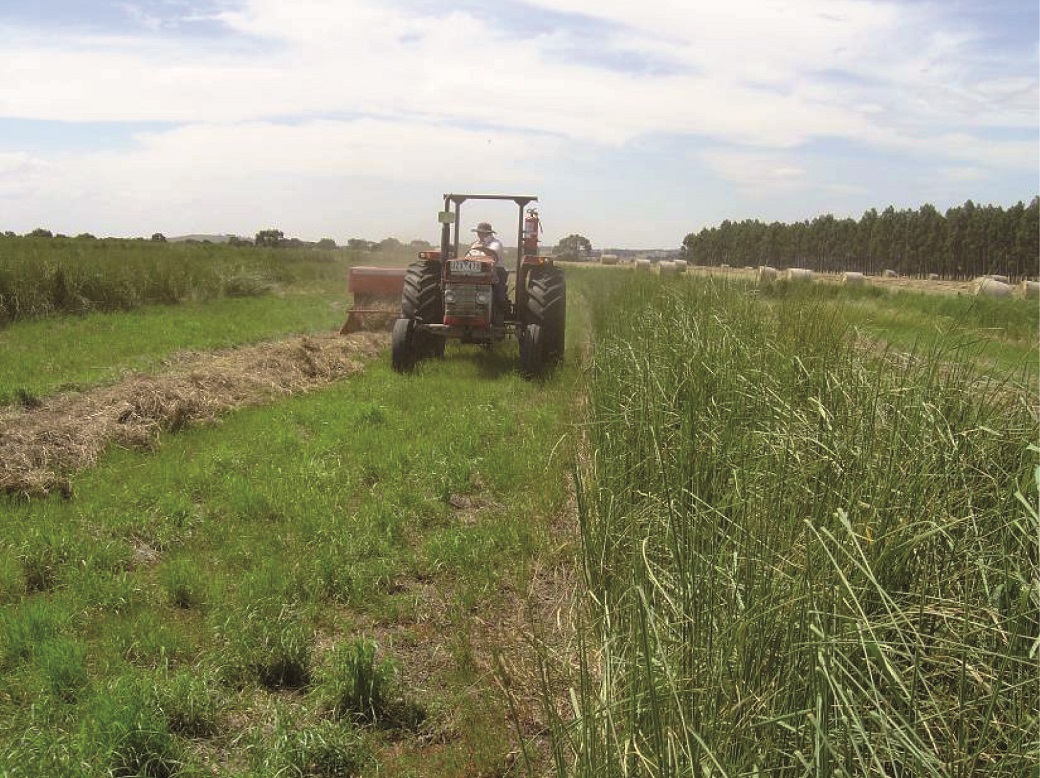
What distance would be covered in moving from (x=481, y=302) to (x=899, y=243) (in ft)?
220

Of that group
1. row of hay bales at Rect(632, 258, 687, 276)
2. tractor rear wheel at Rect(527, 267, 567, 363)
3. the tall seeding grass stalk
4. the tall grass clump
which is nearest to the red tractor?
tractor rear wheel at Rect(527, 267, 567, 363)

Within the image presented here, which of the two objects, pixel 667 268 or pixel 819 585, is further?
pixel 667 268

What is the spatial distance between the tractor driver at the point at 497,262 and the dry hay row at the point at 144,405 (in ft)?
6.41

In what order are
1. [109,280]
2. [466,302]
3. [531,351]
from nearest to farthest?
[531,351] < [466,302] < [109,280]

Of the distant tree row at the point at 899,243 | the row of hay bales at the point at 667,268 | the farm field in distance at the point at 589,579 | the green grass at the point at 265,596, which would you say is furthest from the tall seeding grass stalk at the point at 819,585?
the distant tree row at the point at 899,243

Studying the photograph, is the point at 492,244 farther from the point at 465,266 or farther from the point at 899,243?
the point at 899,243

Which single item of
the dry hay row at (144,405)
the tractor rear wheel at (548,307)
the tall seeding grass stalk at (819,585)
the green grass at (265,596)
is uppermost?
the tractor rear wheel at (548,307)

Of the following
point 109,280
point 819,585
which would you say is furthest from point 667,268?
point 819,585

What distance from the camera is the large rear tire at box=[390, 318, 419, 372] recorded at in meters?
9.84

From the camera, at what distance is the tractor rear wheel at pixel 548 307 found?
972 centimetres

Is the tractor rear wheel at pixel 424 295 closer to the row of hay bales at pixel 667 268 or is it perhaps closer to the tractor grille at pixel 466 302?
the tractor grille at pixel 466 302

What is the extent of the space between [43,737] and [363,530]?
213 cm

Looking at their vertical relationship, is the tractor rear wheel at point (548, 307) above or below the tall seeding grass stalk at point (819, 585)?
above

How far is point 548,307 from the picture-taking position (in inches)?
383
